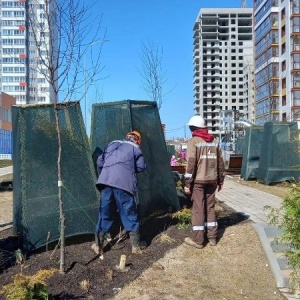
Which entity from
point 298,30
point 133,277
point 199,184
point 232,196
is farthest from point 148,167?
point 298,30

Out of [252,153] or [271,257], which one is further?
[252,153]

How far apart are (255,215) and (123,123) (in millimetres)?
2988

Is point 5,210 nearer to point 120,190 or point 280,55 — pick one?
point 120,190

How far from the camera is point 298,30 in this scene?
58406 mm

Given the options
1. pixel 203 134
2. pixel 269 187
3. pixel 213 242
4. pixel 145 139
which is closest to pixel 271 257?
pixel 213 242

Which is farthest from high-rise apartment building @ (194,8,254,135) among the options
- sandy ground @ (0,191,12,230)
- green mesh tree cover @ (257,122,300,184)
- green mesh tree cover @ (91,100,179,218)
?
green mesh tree cover @ (91,100,179,218)

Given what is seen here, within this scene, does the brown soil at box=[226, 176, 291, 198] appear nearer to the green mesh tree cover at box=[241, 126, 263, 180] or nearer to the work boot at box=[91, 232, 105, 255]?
the green mesh tree cover at box=[241, 126, 263, 180]

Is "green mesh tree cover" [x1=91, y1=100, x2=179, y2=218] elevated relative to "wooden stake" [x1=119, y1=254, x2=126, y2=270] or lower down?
elevated

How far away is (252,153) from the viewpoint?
16359 millimetres

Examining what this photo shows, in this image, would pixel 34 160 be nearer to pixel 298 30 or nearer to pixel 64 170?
pixel 64 170

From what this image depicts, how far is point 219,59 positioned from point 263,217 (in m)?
130

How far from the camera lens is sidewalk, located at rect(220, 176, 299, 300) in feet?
17.4

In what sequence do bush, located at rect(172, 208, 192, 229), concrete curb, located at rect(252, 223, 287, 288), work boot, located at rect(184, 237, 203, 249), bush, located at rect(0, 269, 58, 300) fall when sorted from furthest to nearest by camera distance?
bush, located at rect(172, 208, 192, 229)
work boot, located at rect(184, 237, 203, 249)
concrete curb, located at rect(252, 223, 287, 288)
bush, located at rect(0, 269, 58, 300)

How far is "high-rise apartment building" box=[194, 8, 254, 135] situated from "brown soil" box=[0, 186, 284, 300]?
11930cm
